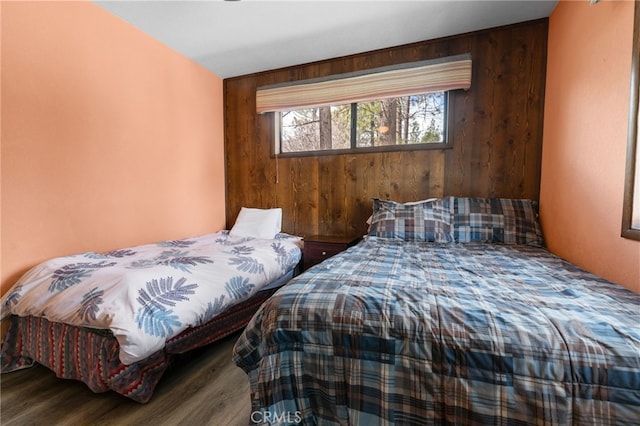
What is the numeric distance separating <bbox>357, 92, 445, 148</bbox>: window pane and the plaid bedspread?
1766 millimetres

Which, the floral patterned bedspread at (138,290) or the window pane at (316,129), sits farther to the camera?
the window pane at (316,129)

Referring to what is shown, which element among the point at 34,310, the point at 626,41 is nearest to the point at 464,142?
the point at 626,41

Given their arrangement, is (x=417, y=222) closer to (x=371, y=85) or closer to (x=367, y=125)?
(x=367, y=125)

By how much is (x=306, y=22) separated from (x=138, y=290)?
229cm

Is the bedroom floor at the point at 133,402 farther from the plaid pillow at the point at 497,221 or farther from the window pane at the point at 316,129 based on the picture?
the window pane at the point at 316,129

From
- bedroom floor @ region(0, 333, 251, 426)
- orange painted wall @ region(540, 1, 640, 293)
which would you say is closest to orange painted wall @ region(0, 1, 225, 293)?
bedroom floor @ region(0, 333, 251, 426)

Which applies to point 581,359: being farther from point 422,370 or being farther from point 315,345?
point 315,345

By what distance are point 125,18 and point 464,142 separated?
304 cm

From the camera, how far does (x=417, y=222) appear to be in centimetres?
212

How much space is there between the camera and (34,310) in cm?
143

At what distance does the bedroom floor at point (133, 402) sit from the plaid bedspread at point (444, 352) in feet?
1.84

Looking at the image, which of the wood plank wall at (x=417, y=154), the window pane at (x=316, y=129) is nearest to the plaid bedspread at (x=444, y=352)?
the wood plank wall at (x=417, y=154)

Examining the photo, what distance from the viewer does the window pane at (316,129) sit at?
2828 millimetres

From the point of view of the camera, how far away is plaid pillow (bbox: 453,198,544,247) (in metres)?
1.97
